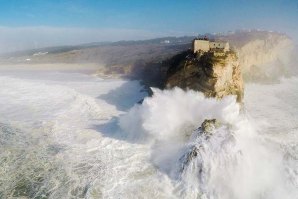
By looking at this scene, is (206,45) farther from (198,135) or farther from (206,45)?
(198,135)

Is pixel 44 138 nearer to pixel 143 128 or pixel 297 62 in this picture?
pixel 143 128

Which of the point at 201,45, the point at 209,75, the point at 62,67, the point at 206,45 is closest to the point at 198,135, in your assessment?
the point at 209,75

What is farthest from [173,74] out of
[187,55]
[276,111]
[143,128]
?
[276,111]

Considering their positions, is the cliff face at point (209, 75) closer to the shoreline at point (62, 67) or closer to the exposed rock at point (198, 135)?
the exposed rock at point (198, 135)

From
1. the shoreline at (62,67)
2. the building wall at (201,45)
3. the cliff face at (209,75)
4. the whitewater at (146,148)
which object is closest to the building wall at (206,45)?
the building wall at (201,45)

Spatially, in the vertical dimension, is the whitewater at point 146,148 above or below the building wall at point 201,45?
below

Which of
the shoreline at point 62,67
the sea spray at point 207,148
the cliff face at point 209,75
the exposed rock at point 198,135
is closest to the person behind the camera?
the sea spray at point 207,148
